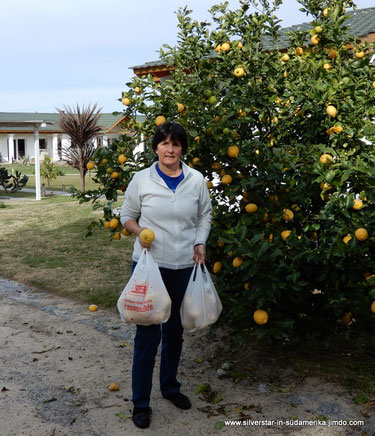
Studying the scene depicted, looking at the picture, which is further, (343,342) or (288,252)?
(343,342)

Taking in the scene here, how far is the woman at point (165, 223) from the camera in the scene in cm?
304

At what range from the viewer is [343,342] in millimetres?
4379

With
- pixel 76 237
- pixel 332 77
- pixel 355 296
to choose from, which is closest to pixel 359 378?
pixel 355 296

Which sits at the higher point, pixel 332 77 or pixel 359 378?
pixel 332 77

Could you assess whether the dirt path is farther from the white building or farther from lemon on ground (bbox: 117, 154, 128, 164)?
the white building

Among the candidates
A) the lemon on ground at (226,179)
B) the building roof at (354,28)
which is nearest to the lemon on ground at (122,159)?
the lemon on ground at (226,179)

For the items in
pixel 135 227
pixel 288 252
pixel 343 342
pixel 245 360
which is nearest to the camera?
pixel 135 227

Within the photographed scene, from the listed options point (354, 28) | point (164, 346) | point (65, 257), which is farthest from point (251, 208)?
point (354, 28)

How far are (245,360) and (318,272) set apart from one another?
1017 mm

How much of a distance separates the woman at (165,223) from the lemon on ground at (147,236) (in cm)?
4

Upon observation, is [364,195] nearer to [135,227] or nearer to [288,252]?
[288,252]

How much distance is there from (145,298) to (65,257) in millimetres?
5257

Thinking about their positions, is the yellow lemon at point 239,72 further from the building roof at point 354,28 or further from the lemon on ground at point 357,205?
the building roof at point 354,28

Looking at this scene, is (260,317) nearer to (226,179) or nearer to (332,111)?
(226,179)
